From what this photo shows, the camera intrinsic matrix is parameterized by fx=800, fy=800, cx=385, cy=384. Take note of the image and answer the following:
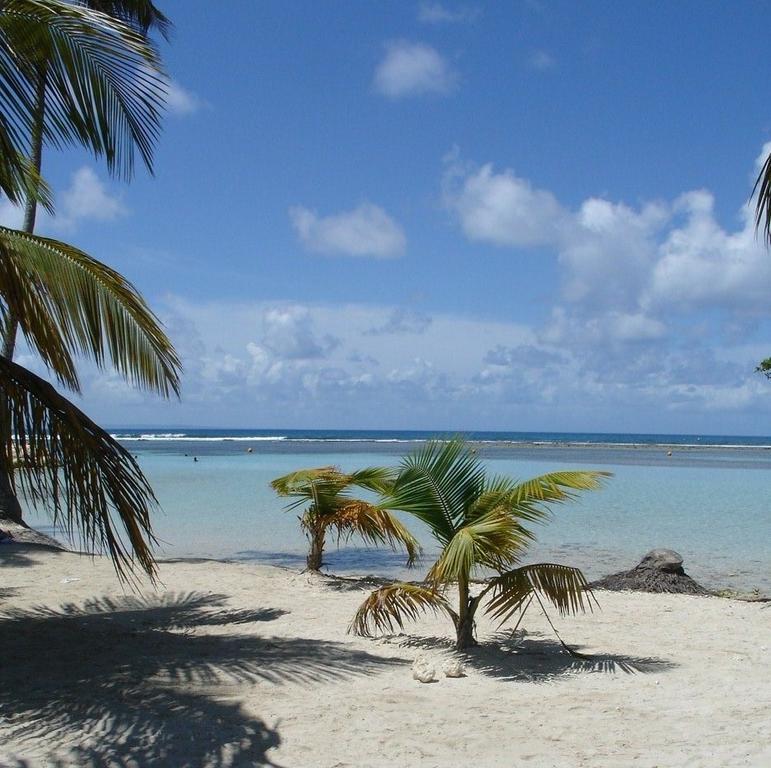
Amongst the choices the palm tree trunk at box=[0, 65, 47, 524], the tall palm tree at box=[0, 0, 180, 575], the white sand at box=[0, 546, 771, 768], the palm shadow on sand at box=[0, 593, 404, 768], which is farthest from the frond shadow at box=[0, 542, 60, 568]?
the tall palm tree at box=[0, 0, 180, 575]

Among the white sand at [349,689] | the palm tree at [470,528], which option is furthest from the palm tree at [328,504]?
the palm tree at [470,528]

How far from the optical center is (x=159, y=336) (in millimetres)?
6035

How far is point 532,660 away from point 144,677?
291cm

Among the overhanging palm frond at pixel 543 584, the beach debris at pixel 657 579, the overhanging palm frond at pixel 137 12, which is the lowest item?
the beach debris at pixel 657 579

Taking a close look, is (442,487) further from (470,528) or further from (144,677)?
(144,677)

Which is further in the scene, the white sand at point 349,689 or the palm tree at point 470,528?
the palm tree at point 470,528

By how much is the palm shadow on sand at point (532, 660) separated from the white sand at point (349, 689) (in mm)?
25

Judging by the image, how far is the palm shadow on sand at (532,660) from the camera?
591 cm

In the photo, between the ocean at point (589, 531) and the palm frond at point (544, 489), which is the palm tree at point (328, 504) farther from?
the palm frond at point (544, 489)

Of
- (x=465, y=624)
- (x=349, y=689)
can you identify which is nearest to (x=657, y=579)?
(x=465, y=624)

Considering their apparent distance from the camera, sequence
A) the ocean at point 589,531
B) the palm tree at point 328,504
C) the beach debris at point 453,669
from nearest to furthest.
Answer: the beach debris at point 453,669 < the palm tree at point 328,504 < the ocean at point 589,531

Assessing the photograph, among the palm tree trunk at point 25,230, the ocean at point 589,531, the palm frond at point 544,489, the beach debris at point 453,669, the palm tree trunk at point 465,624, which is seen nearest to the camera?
the palm tree trunk at point 25,230

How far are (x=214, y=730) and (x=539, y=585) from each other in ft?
8.66

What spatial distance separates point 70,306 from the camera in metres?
5.61
